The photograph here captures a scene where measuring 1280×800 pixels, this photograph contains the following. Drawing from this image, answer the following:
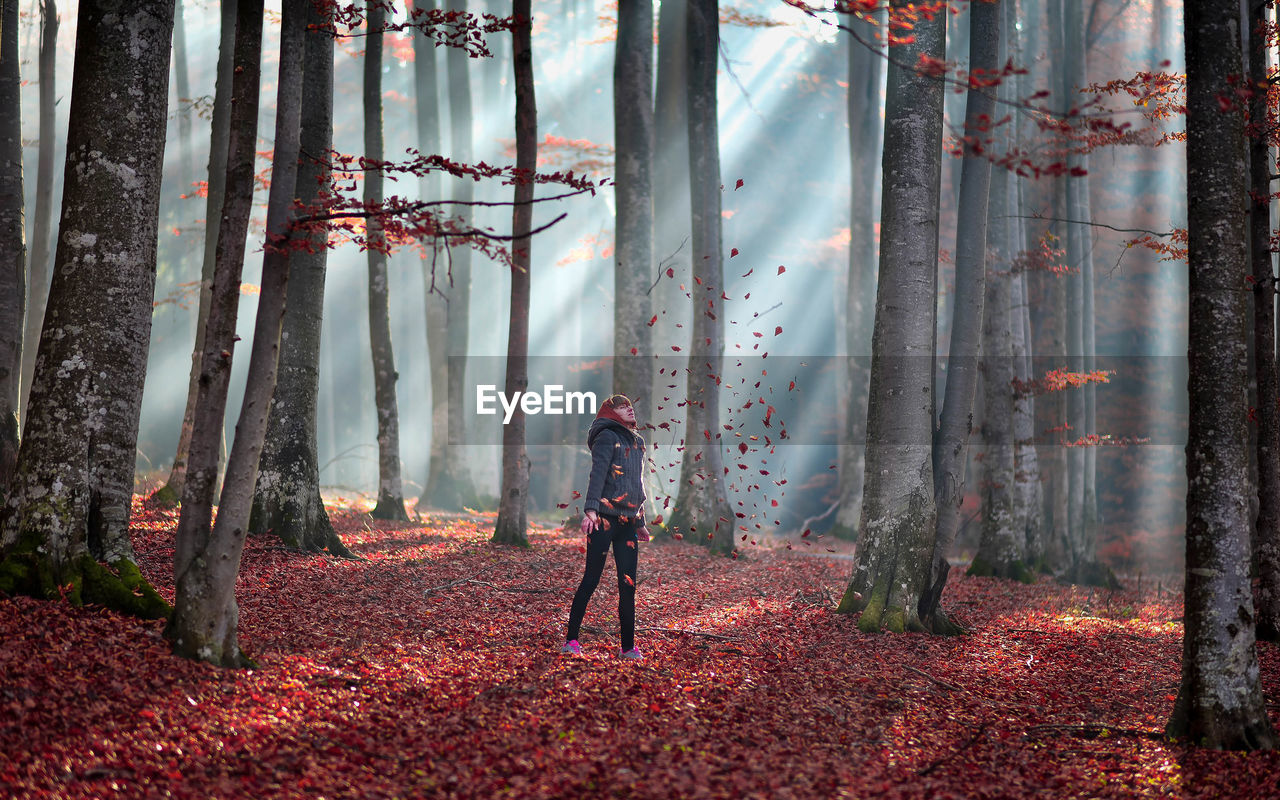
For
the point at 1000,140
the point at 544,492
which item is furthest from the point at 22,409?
the point at 1000,140

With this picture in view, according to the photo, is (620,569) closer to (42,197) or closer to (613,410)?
(613,410)

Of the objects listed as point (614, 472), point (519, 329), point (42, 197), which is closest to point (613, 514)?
point (614, 472)

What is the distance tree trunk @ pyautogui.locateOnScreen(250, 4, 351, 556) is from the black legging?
13.8 feet

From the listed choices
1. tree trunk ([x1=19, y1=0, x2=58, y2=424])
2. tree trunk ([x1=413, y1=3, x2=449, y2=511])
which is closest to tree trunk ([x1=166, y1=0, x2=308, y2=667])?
tree trunk ([x1=413, y1=3, x2=449, y2=511])

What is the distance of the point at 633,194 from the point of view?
44.0 ft

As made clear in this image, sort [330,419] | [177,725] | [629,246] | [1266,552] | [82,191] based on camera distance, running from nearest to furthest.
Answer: [177,725]
[82,191]
[1266,552]
[629,246]
[330,419]

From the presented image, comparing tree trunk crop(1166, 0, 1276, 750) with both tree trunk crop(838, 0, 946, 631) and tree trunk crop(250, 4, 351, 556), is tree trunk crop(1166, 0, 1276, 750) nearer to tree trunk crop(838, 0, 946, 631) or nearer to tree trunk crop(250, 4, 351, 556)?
tree trunk crop(838, 0, 946, 631)

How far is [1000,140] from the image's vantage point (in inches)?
529

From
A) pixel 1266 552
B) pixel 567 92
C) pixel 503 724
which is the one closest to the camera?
pixel 503 724

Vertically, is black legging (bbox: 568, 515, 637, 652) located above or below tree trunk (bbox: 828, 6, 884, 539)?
below

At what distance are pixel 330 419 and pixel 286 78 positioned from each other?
3397cm

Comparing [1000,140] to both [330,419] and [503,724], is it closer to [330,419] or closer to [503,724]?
[503,724]

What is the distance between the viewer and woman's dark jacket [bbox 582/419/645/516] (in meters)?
6.12

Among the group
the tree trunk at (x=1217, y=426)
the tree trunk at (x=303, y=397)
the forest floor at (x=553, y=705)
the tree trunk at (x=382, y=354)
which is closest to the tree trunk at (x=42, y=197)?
the tree trunk at (x=382, y=354)
